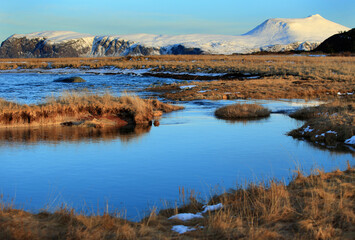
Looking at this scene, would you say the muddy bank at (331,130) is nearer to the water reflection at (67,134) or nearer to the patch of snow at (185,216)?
the water reflection at (67,134)

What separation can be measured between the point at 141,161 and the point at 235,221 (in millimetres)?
6525

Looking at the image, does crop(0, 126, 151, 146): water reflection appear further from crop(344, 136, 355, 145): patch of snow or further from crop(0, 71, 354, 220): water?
crop(344, 136, 355, 145): patch of snow

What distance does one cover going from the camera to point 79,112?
61.8ft

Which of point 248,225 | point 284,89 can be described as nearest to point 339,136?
point 248,225

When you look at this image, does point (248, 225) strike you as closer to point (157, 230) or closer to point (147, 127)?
point (157, 230)

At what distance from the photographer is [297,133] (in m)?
15.5

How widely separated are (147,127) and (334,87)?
713 inches

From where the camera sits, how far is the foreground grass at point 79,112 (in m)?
17.7

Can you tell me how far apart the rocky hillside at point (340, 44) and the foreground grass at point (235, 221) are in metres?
90.2

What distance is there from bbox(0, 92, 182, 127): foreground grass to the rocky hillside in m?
80.7

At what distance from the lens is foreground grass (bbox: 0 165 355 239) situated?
559 centimetres

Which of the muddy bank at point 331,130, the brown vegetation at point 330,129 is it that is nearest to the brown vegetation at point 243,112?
the brown vegetation at point 330,129

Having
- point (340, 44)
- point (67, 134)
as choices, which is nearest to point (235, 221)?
point (67, 134)

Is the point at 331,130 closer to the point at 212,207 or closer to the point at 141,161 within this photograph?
the point at 141,161
